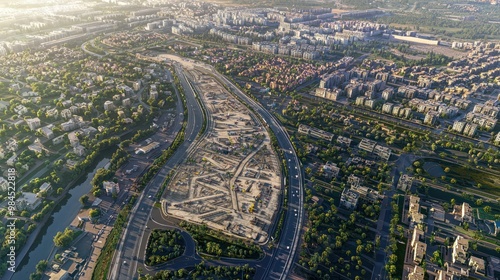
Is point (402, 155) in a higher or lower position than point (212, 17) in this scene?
lower

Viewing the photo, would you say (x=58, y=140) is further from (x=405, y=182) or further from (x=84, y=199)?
(x=405, y=182)

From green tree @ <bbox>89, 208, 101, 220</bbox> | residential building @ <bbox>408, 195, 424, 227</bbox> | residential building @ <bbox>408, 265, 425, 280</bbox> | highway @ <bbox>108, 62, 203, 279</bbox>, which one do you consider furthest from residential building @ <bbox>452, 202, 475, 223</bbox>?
green tree @ <bbox>89, 208, 101, 220</bbox>

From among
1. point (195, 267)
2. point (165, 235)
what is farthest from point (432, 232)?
point (165, 235)

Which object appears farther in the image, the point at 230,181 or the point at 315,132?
the point at 315,132

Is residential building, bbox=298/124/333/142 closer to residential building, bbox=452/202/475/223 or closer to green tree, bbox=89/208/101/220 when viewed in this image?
residential building, bbox=452/202/475/223

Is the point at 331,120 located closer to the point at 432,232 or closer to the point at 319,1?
the point at 432,232

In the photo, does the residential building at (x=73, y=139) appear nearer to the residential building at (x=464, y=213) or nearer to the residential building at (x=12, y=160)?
the residential building at (x=12, y=160)

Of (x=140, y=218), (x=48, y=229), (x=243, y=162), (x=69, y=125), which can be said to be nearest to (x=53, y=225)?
(x=48, y=229)
